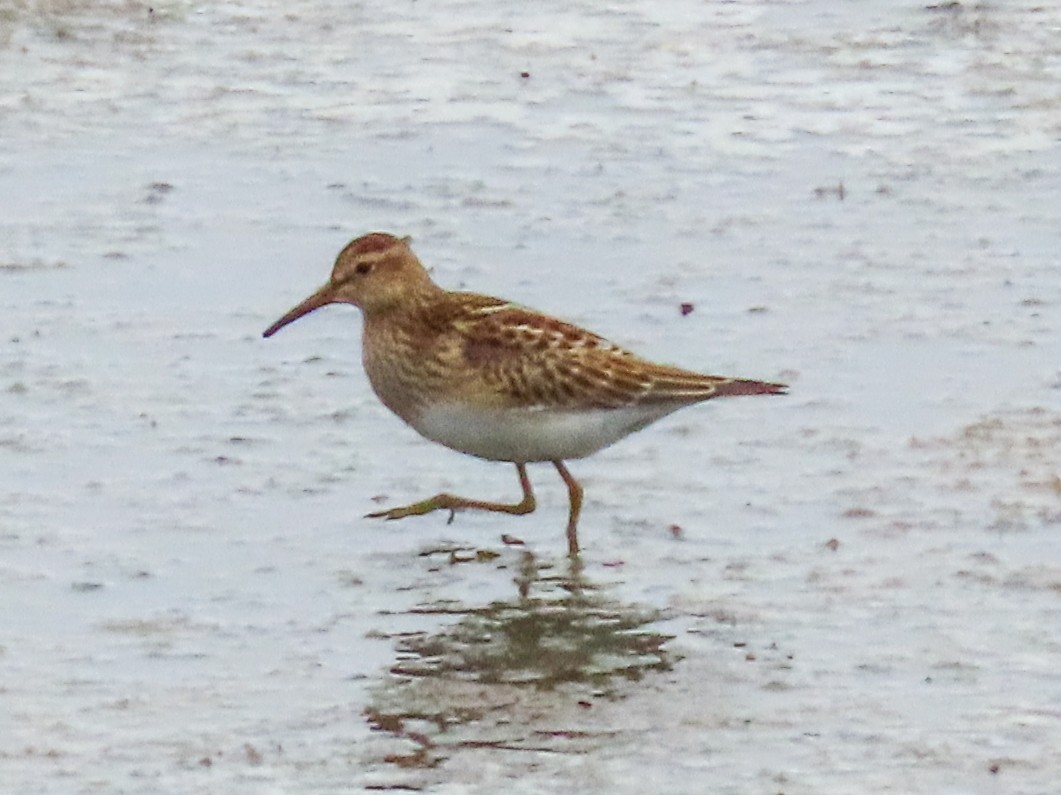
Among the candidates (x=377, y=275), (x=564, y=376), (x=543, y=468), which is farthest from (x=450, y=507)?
(x=543, y=468)

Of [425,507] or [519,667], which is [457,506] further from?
[519,667]

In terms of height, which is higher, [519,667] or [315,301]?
[315,301]

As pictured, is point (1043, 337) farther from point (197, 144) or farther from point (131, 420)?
point (197, 144)

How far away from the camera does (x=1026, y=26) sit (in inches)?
567

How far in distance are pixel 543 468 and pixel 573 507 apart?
42.1 inches

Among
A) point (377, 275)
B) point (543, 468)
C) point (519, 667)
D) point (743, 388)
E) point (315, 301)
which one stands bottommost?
point (543, 468)

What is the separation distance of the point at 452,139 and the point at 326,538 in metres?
4.65

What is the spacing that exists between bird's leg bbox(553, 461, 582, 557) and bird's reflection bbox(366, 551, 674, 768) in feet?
0.37

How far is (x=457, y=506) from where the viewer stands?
342 inches

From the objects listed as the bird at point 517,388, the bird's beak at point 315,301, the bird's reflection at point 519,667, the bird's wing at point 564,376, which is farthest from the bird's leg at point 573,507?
the bird's beak at point 315,301

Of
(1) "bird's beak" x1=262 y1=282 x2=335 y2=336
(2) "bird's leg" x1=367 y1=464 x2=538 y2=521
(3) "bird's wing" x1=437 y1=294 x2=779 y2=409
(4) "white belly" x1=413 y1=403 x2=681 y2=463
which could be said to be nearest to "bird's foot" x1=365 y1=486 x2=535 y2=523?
(2) "bird's leg" x1=367 y1=464 x2=538 y2=521

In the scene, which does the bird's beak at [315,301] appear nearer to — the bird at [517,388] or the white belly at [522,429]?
the bird at [517,388]

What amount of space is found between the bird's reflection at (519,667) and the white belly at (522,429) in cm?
49

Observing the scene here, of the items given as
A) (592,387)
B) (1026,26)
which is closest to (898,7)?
(1026,26)
